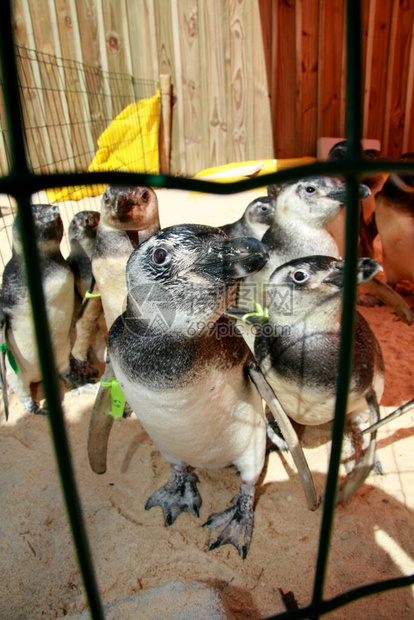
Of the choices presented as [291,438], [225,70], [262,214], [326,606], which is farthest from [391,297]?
[225,70]

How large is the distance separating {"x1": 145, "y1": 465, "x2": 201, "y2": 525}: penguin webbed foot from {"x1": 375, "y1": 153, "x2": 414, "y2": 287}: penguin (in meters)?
2.24

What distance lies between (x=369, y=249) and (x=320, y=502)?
2200 mm

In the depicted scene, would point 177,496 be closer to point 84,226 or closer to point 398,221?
point 84,226

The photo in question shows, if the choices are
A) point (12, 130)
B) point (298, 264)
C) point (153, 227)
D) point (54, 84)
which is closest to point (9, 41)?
point (12, 130)

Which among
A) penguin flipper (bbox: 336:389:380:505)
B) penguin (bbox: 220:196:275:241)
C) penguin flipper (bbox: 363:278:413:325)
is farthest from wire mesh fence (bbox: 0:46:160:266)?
penguin flipper (bbox: 336:389:380:505)

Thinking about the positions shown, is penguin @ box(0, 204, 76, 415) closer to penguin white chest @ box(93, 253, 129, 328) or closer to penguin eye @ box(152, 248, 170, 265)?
penguin white chest @ box(93, 253, 129, 328)

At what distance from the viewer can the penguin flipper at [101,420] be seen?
1.68m

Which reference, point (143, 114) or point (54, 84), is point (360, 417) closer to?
point (143, 114)

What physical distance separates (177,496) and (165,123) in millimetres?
4764

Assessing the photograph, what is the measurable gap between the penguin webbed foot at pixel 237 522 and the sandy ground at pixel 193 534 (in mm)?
30

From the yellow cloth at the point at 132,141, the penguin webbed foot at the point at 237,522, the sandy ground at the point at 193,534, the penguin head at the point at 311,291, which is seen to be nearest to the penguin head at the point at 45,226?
the sandy ground at the point at 193,534

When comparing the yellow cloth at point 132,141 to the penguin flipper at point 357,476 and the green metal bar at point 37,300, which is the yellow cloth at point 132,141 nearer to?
the penguin flipper at point 357,476

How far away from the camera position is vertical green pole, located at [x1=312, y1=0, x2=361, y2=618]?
19.7 inches

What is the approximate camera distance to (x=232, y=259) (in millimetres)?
1129
